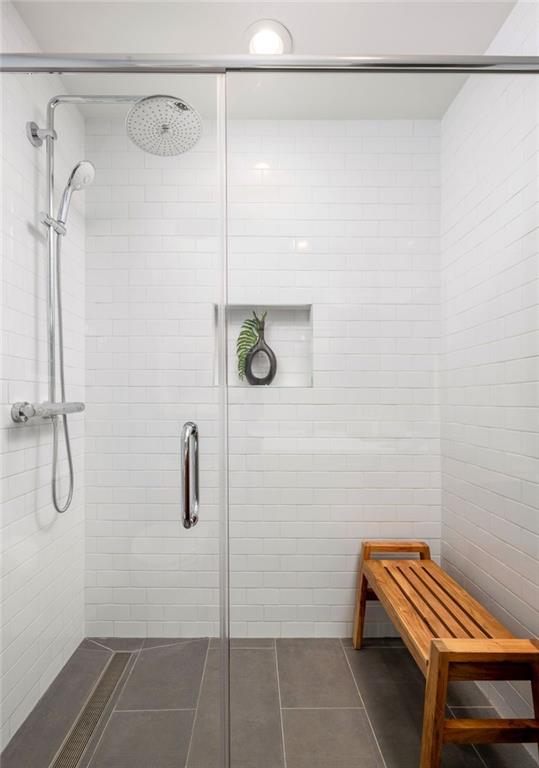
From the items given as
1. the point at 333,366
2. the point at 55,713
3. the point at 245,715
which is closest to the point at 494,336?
the point at 333,366

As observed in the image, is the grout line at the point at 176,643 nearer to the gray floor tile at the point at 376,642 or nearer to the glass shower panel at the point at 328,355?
the glass shower panel at the point at 328,355

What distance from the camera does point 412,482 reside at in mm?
1763

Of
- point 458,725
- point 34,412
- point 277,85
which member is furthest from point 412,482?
point 277,85

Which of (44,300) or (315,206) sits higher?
(315,206)

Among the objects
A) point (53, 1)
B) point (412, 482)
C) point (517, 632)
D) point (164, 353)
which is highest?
point (53, 1)

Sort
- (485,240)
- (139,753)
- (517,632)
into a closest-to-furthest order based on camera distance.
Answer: (139,753) < (517,632) < (485,240)

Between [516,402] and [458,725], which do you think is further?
[516,402]

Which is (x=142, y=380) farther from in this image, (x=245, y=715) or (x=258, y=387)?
(x=245, y=715)

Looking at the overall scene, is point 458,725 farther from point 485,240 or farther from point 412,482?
point 485,240

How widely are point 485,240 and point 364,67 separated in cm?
69

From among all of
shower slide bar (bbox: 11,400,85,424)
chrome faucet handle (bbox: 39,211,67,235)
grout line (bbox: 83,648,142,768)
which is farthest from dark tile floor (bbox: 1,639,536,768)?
chrome faucet handle (bbox: 39,211,67,235)

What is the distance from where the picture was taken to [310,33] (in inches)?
70.2

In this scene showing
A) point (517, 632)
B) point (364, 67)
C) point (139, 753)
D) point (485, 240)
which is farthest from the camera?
point (485, 240)

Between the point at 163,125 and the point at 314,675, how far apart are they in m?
1.82
